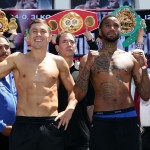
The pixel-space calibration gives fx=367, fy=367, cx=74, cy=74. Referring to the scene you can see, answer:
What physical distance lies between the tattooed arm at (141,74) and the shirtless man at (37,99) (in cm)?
→ 65

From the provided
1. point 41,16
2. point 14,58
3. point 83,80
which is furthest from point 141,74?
point 41,16

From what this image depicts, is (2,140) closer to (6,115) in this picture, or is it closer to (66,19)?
(6,115)

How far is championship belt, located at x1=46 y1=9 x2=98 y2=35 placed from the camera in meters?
4.97

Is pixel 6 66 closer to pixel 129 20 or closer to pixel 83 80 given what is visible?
pixel 83 80

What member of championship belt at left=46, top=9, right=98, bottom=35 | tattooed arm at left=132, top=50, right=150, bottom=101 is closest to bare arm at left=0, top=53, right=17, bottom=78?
tattooed arm at left=132, top=50, right=150, bottom=101

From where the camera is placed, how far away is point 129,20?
15.6ft

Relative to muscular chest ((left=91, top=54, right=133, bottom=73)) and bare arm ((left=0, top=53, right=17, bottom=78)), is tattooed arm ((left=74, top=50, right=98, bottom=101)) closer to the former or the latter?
muscular chest ((left=91, top=54, right=133, bottom=73))

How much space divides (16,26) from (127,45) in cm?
154

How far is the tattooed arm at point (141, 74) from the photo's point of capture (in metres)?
3.36

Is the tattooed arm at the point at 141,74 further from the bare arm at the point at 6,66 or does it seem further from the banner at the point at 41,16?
the banner at the point at 41,16

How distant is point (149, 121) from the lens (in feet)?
14.9

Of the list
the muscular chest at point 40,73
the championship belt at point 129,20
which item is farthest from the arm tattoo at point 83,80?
the championship belt at point 129,20

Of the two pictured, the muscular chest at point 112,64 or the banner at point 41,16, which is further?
the banner at point 41,16

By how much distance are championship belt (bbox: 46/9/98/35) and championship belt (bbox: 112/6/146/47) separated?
431mm
